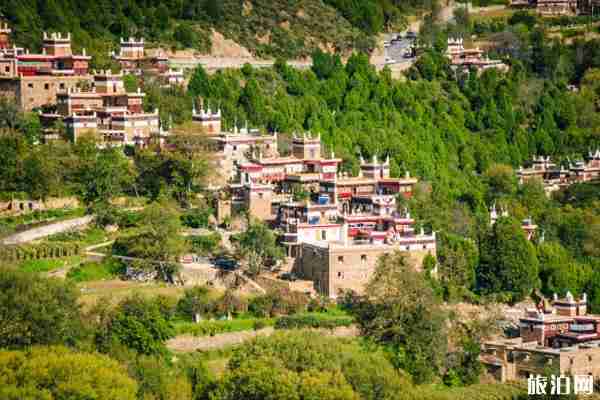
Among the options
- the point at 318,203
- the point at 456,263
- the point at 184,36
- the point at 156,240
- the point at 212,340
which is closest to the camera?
the point at 212,340

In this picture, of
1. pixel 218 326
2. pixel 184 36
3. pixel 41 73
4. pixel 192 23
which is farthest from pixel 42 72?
pixel 192 23

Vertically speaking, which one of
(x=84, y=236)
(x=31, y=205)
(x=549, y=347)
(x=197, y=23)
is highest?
(x=197, y=23)

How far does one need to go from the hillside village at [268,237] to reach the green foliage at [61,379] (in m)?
0.07

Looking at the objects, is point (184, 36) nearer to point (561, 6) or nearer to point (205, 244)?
point (205, 244)

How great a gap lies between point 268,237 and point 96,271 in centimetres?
444

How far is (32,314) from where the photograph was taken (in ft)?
137

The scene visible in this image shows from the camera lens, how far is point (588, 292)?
55.1 m

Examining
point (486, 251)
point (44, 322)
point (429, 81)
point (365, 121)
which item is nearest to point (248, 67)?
point (365, 121)

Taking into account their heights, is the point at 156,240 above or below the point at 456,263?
above

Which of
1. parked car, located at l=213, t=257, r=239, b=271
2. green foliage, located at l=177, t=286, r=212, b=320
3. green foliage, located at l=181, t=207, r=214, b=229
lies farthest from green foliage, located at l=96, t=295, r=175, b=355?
green foliage, located at l=181, t=207, r=214, b=229

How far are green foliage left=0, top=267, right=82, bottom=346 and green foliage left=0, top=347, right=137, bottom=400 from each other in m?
1.48

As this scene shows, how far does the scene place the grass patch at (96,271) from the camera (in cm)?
4725

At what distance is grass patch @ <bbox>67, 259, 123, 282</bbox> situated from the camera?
155 feet

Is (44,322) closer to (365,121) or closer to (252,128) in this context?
(252,128)
